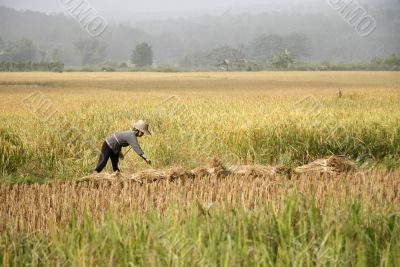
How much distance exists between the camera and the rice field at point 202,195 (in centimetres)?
300

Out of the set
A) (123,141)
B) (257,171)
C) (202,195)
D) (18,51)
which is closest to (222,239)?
(202,195)

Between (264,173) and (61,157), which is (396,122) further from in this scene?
(61,157)

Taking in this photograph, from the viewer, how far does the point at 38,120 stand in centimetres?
1101

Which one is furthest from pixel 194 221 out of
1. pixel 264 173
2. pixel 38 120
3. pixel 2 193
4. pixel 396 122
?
pixel 38 120

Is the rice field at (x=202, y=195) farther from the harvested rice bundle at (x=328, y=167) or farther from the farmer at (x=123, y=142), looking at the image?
the farmer at (x=123, y=142)

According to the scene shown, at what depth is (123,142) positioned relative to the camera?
22.1 ft

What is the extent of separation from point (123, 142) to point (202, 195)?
2.03m

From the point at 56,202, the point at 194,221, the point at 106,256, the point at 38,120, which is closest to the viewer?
the point at 106,256

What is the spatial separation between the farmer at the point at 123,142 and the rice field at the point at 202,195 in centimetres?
37

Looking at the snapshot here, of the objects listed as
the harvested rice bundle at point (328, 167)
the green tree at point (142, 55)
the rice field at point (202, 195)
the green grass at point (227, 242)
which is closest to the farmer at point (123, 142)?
the rice field at point (202, 195)

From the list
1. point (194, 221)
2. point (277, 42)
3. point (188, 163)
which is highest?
point (277, 42)

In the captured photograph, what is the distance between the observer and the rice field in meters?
3.00

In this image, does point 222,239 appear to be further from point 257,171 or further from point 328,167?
point 328,167

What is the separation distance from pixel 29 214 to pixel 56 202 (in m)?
0.54
